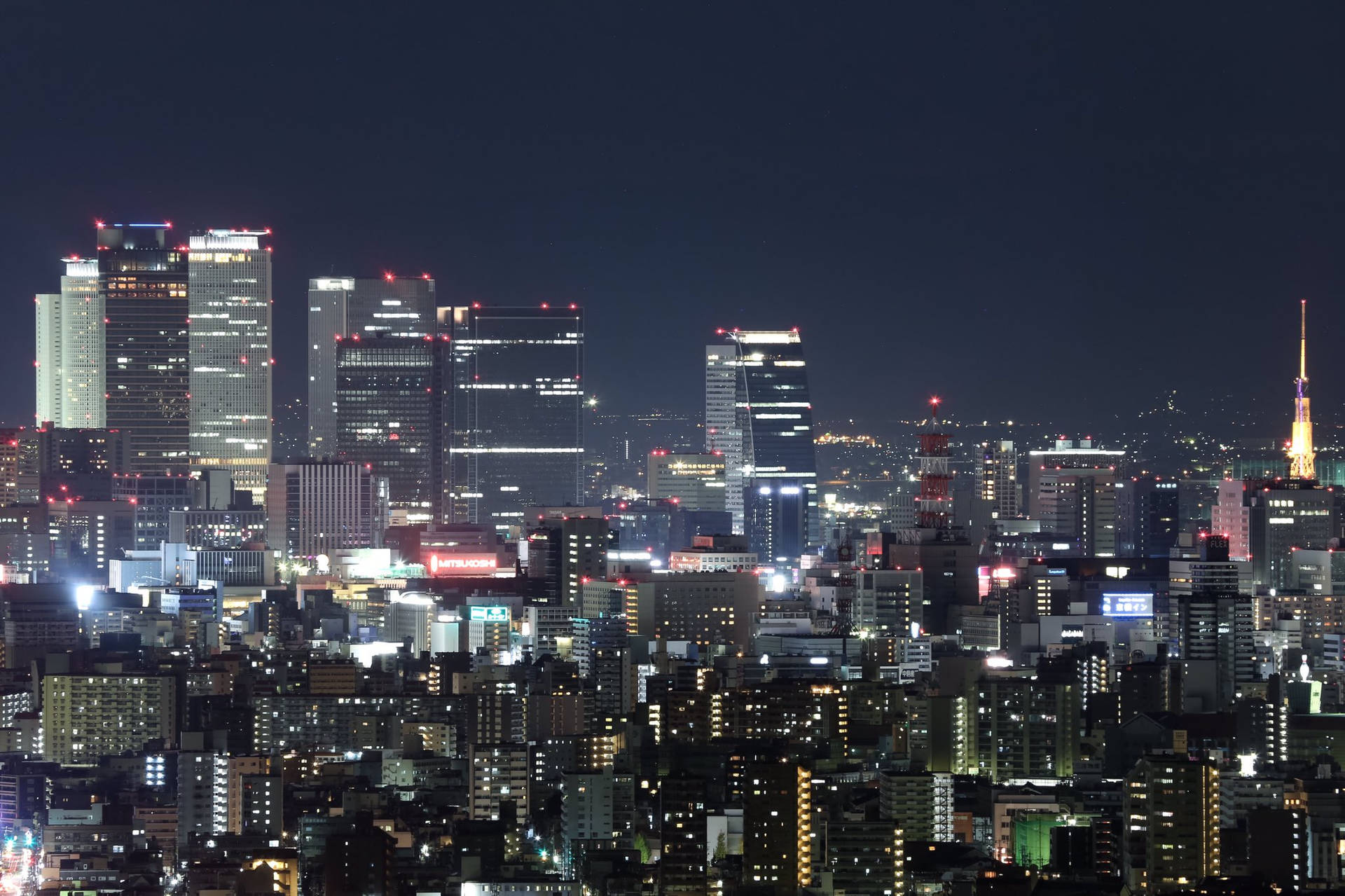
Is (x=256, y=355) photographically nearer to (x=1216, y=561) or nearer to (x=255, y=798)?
(x=1216, y=561)

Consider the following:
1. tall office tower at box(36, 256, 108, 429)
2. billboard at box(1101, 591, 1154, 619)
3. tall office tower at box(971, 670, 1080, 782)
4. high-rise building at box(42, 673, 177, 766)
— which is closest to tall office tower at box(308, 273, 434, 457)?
tall office tower at box(36, 256, 108, 429)

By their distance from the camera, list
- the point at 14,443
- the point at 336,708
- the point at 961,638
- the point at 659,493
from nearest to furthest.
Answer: the point at 336,708, the point at 961,638, the point at 14,443, the point at 659,493

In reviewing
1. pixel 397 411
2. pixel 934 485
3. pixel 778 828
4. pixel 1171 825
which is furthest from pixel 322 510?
pixel 1171 825

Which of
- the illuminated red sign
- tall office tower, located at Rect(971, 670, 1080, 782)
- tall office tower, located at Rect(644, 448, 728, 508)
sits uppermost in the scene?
tall office tower, located at Rect(644, 448, 728, 508)

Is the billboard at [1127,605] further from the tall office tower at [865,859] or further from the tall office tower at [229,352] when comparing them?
the tall office tower at [229,352]

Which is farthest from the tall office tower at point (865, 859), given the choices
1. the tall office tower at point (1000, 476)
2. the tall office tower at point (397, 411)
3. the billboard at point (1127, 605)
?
the tall office tower at point (397, 411)

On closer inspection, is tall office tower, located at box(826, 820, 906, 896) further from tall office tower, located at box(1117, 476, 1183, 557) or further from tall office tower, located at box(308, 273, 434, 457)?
tall office tower, located at box(308, 273, 434, 457)

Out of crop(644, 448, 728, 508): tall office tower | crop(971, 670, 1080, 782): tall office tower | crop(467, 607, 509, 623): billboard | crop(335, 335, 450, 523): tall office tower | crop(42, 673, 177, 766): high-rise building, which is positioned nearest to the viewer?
crop(971, 670, 1080, 782): tall office tower

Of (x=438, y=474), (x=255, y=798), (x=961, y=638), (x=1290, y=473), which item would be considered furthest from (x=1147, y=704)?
(x=438, y=474)
